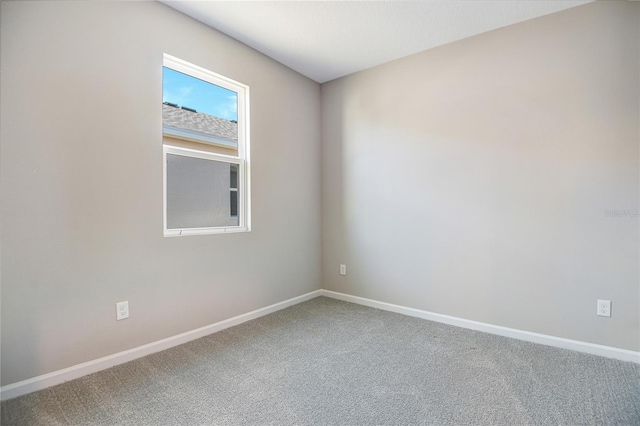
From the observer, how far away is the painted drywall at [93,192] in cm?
168

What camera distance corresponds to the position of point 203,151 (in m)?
2.60

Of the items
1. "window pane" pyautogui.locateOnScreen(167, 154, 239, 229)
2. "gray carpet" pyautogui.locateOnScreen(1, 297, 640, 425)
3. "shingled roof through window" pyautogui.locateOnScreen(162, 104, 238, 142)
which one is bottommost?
"gray carpet" pyautogui.locateOnScreen(1, 297, 640, 425)

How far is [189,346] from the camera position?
233 cm

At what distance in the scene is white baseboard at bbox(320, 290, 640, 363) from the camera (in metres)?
2.14

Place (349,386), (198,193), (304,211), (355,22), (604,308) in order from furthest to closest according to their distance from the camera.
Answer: (304,211)
(198,193)
(355,22)
(604,308)
(349,386)

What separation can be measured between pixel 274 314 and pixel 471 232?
199cm

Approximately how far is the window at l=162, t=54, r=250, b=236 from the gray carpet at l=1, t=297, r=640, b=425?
39.4 inches

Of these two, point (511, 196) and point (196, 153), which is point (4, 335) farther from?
point (511, 196)

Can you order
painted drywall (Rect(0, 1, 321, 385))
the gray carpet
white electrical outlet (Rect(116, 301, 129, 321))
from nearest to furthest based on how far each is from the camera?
the gray carpet < painted drywall (Rect(0, 1, 321, 385)) < white electrical outlet (Rect(116, 301, 129, 321))

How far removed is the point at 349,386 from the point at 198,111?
7.64 feet

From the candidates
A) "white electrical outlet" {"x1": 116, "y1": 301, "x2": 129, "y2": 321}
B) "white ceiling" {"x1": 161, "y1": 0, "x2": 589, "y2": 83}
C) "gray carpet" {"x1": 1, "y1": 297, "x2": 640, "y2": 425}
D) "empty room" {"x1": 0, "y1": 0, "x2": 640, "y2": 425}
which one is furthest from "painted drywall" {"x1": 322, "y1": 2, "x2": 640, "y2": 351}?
"white electrical outlet" {"x1": 116, "y1": 301, "x2": 129, "y2": 321}

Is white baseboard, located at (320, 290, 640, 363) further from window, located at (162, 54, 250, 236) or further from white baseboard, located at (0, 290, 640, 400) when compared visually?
window, located at (162, 54, 250, 236)

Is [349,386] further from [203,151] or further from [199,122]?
[199,122]

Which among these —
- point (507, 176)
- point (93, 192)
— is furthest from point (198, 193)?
point (507, 176)
